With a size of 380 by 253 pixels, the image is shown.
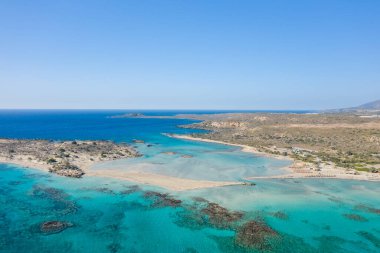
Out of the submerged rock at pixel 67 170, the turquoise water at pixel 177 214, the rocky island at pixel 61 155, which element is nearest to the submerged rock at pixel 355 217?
the turquoise water at pixel 177 214

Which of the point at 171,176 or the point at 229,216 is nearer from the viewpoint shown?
the point at 229,216

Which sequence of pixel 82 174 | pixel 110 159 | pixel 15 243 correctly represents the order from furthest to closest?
pixel 110 159
pixel 82 174
pixel 15 243

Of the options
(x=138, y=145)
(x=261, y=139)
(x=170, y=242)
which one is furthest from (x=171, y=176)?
(x=261, y=139)

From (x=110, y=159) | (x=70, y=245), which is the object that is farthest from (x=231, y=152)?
(x=70, y=245)

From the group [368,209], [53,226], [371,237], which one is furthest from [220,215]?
[368,209]

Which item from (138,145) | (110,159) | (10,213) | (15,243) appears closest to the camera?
(15,243)

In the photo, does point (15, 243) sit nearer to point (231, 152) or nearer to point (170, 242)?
point (170, 242)
